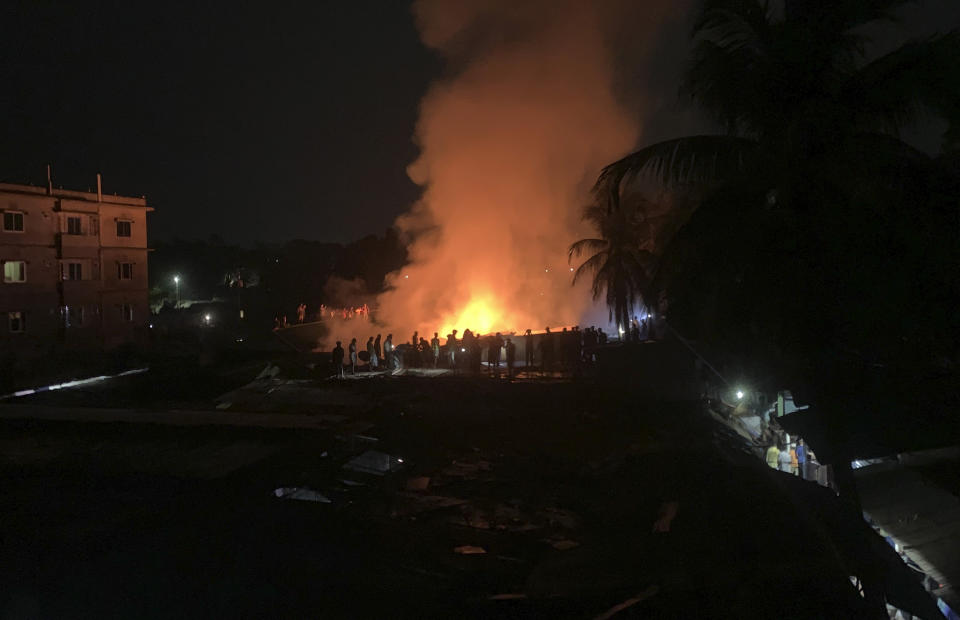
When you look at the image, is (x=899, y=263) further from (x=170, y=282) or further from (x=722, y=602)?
(x=170, y=282)

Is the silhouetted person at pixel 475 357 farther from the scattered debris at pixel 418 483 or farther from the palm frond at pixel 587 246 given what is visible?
the scattered debris at pixel 418 483

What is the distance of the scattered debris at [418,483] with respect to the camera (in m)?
7.65

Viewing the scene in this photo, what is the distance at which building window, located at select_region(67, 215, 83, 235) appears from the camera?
1165 inches

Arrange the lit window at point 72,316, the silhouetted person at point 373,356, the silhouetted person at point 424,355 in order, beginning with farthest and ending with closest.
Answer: the lit window at point 72,316
the silhouetted person at point 424,355
the silhouetted person at point 373,356

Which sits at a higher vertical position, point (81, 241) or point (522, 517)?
point (81, 241)

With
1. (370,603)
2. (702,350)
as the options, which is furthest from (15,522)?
(702,350)

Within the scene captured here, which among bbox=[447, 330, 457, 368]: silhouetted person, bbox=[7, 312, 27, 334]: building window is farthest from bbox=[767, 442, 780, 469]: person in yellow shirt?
bbox=[7, 312, 27, 334]: building window

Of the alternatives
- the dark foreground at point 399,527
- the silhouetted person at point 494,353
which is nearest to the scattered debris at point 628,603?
the dark foreground at point 399,527

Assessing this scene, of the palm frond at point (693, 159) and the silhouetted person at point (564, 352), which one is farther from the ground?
the palm frond at point (693, 159)

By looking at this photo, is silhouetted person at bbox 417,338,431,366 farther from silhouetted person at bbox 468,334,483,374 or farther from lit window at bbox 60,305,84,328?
lit window at bbox 60,305,84,328

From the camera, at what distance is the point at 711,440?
35.6 feet

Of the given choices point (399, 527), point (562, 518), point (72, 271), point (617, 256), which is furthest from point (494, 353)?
point (72, 271)

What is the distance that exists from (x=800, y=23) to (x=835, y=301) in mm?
3190

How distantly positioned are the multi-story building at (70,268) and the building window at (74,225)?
49 millimetres
